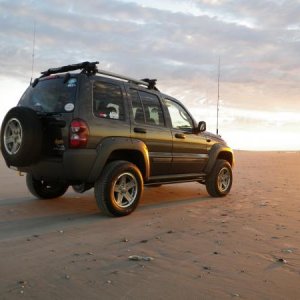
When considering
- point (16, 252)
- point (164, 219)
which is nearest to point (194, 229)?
point (164, 219)

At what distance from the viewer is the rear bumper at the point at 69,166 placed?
6.16 meters

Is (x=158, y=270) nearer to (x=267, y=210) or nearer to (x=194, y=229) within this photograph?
(x=194, y=229)

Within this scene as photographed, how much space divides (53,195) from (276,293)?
535cm

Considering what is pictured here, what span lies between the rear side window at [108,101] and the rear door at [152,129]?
0.86 ft

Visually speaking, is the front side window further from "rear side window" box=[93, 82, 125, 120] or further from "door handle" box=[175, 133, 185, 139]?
"rear side window" box=[93, 82, 125, 120]

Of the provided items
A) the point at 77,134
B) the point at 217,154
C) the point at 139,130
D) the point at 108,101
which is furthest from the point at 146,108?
the point at 217,154

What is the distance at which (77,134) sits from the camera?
6152 millimetres

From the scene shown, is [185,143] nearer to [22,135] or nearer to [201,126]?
[201,126]

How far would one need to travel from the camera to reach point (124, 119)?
6.87m

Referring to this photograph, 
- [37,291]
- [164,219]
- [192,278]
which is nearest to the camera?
[37,291]

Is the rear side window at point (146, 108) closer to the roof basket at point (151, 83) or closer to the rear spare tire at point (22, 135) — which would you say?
the roof basket at point (151, 83)

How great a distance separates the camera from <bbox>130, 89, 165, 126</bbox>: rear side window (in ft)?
23.6

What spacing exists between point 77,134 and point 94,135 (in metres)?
0.25

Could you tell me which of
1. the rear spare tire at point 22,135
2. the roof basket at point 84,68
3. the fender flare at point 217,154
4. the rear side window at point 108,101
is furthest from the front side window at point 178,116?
the rear spare tire at point 22,135
